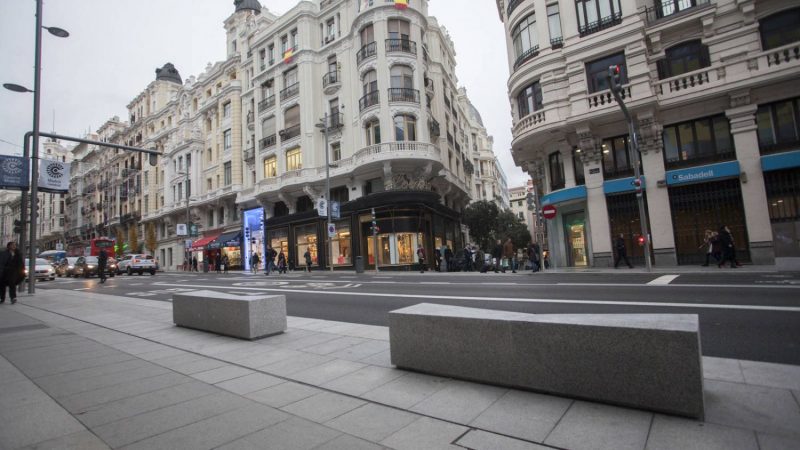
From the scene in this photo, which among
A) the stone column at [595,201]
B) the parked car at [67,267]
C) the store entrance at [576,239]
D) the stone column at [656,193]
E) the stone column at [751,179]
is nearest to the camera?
the stone column at [751,179]

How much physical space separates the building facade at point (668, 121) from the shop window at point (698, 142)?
4 cm

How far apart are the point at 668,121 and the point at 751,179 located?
4083 mm

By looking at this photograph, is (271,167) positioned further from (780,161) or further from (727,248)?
(780,161)

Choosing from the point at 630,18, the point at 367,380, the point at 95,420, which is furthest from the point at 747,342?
the point at 630,18

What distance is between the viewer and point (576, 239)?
20734 millimetres

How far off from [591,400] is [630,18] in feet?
68.8

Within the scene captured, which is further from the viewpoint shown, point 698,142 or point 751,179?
point 698,142

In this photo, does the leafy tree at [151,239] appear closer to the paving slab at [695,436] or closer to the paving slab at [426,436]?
the paving slab at [426,436]

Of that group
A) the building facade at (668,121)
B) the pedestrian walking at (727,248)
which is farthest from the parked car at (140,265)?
the pedestrian walking at (727,248)

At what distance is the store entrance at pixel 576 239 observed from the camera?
2023cm

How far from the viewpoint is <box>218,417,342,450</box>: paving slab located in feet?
8.28

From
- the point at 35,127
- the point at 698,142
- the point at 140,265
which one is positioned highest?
the point at 35,127

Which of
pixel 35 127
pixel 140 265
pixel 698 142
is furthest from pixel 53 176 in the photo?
pixel 698 142

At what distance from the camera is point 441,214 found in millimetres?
31234
